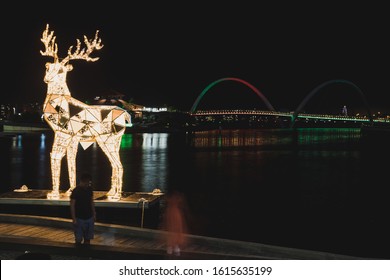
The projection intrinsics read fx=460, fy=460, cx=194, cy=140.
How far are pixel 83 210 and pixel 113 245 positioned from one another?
58.7 inches

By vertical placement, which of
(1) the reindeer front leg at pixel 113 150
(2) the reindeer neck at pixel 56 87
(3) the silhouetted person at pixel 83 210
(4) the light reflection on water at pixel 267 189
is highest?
(2) the reindeer neck at pixel 56 87

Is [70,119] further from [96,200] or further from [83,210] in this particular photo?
[83,210]

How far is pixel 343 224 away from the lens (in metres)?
15.6

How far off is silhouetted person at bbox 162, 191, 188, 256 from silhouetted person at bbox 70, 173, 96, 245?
146 centimetres

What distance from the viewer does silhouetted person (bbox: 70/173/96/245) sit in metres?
7.96

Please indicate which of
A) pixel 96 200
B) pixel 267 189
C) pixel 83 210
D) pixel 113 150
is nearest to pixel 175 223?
pixel 83 210

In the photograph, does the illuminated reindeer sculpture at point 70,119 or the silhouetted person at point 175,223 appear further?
the illuminated reindeer sculpture at point 70,119

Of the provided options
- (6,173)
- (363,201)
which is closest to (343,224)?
(363,201)

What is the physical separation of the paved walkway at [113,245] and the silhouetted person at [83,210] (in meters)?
0.35

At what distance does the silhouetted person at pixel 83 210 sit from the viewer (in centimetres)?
796

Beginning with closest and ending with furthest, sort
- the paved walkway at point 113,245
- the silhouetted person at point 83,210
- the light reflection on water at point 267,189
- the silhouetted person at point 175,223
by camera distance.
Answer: the paved walkway at point 113,245 < the silhouetted person at point 83,210 < the silhouetted person at point 175,223 < the light reflection on water at point 267,189

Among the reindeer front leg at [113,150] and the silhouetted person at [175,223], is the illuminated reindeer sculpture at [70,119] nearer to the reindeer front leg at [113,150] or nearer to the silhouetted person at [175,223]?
the reindeer front leg at [113,150]

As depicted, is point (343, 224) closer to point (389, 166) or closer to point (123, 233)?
point (123, 233)

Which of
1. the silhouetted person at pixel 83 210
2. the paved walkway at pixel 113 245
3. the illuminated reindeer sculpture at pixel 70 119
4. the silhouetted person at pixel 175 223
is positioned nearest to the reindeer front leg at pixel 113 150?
the illuminated reindeer sculpture at pixel 70 119
